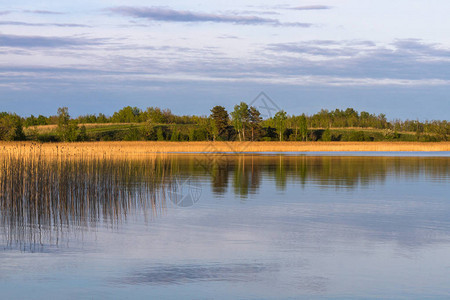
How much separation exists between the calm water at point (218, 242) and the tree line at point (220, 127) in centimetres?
5588

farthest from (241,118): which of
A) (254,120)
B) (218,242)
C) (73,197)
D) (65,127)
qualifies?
(218,242)

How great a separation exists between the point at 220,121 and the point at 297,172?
6507 cm

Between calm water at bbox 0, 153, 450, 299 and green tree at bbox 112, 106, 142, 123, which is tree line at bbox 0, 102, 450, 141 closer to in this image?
green tree at bbox 112, 106, 142, 123

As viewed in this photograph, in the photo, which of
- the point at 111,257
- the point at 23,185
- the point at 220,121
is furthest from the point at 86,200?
the point at 220,121

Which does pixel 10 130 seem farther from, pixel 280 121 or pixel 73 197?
pixel 73 197

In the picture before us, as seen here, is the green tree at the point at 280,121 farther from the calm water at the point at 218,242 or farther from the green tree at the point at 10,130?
the calm water at the point at 218,242

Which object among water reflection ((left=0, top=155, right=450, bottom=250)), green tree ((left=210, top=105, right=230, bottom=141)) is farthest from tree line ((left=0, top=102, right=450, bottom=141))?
water reflection ((left=0, top=155, right=450, bottom=250))

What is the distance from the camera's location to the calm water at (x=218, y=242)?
8.09 metres

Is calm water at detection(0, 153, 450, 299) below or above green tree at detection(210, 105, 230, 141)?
below

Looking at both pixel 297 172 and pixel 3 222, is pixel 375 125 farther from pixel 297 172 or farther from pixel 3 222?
pixel 3 222

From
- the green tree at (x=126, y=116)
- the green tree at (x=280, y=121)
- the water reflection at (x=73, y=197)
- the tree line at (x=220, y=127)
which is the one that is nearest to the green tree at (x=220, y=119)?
the tree line at (x=220, y=127)

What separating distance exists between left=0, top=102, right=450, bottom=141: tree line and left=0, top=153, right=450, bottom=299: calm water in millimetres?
55877

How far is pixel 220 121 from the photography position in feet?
306

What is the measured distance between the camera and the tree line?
3014 inches
